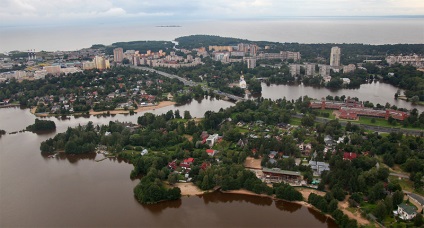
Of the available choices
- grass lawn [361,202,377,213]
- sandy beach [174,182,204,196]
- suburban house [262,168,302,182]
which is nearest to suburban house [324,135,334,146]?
suburban house [262,168,302,182]

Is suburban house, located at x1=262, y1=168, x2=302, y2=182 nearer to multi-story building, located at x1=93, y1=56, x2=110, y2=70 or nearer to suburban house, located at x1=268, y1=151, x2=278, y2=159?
suburban house, located at x1=268, y1=151, x2=278, y2=159

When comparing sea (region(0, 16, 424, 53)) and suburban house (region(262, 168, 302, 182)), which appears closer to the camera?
suburban house (region(262, 168, 302, 182))

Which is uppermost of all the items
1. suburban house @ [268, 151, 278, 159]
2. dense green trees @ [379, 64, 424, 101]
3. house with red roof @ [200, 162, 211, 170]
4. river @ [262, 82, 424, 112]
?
dense green trees @ [379, 64, 424, 101]

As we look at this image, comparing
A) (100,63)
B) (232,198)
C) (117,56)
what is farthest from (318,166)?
(117,56)

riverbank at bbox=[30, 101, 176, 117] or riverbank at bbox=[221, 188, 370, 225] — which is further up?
riverbank at bbox=[30, 101, 176, 117]

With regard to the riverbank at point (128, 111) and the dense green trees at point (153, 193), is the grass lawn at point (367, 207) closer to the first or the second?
the dense green trees at point (153, 193)

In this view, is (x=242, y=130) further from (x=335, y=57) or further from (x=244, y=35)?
(x=244, y=35)
